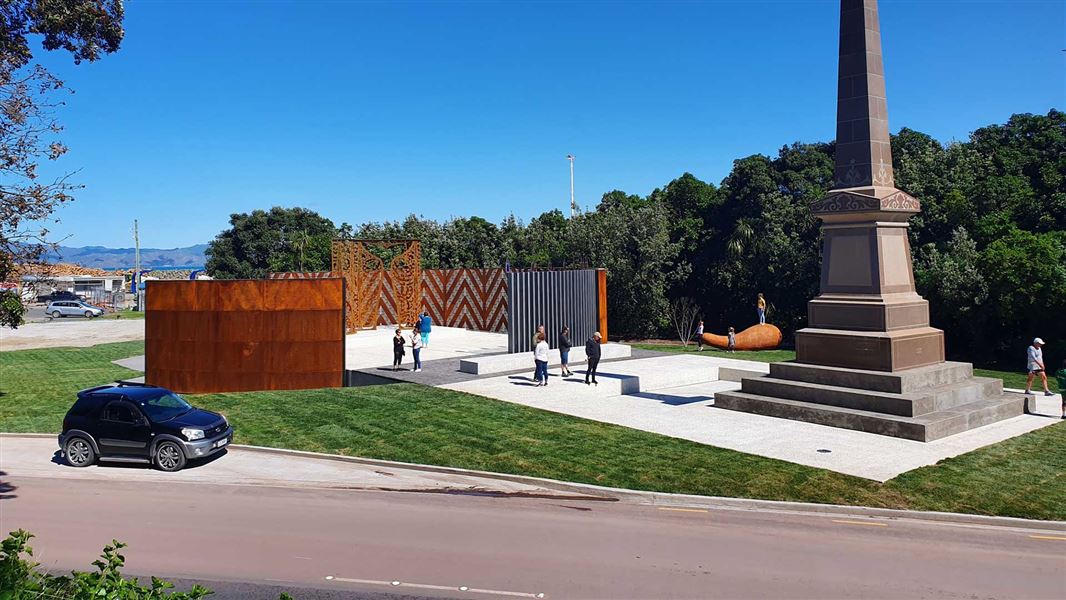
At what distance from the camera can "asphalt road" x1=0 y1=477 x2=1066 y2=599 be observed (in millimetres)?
7859

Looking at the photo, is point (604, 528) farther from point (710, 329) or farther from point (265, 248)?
point (265, 248)

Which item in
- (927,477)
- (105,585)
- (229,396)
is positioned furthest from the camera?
(229,396)

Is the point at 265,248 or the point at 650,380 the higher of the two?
the point at 265,248

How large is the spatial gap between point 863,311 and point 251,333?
16538 millimetres

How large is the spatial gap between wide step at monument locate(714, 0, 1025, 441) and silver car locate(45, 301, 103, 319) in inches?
2372

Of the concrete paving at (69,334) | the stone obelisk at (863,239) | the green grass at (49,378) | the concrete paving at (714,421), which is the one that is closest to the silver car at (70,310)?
the concrete paving at (69,334)

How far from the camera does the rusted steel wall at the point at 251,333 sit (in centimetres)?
2089

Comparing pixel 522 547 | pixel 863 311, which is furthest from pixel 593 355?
pixel 522 547

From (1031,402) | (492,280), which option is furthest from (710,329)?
(1031,402)

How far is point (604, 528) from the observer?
9727 mm

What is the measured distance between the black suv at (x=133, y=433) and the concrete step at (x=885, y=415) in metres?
11.7

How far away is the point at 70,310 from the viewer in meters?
60.1

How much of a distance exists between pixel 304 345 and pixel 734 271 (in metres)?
27.7

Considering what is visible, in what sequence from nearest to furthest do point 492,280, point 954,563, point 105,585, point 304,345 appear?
point 105,585 < point 954,563 < point 304,345 < point 492,280
